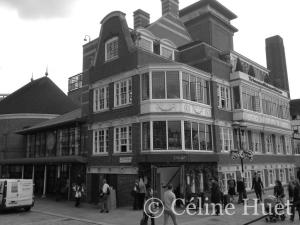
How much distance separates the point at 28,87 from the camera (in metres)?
43.4

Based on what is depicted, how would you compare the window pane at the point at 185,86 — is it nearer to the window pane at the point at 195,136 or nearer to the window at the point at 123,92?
the window pane at the point at 195,136

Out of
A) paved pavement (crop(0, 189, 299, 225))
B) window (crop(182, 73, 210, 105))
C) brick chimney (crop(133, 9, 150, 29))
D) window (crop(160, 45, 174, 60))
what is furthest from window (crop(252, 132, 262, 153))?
brick chimney (crop(133, 9, 150, 29))

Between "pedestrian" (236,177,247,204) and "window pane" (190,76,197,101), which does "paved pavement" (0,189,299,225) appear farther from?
A: "window pane" (190,76,197,101)

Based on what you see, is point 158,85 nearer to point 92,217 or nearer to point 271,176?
point 92,217

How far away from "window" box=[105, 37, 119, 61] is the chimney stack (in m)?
33.1

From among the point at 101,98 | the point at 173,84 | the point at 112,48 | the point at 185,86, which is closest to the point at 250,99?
the point at 185,86

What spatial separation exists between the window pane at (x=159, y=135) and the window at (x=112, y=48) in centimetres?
660

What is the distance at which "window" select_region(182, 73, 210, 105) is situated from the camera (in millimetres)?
22078

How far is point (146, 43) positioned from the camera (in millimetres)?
24547

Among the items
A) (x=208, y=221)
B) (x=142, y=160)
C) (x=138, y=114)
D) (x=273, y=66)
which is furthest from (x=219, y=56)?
(x=273, y=66)

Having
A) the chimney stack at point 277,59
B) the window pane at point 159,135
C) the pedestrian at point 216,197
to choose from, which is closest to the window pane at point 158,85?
the window pane at point 159,135

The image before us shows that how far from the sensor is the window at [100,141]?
23.9 metres

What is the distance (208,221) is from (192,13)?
91.7ft

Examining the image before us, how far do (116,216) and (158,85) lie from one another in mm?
8737
